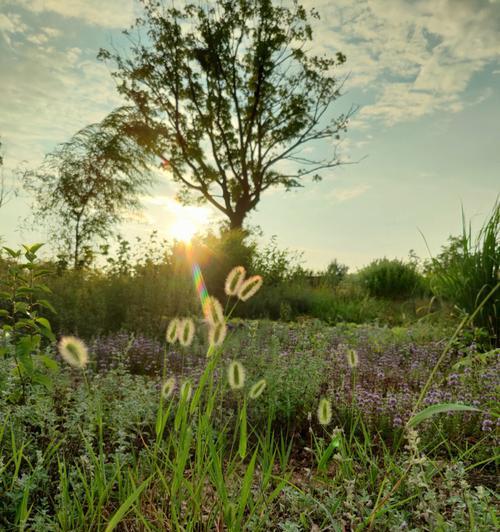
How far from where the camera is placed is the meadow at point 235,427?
5.49ft

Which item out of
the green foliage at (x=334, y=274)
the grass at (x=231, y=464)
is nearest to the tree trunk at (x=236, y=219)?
the green foliage at (x=334, y=274)

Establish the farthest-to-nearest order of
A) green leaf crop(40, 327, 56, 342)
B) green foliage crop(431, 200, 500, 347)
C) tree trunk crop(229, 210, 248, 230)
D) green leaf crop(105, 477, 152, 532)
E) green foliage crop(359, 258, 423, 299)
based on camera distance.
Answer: tree trunk crop(229, 210, 248, 230) → green foliage crop(359, 258, 423, 299) → green foliage crop(431, 200, 500, 347) → green leaf crop(40, 327, 56, 342) → green leaf crop(105, 477, 152, 532)

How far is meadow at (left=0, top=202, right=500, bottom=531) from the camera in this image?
167 cm

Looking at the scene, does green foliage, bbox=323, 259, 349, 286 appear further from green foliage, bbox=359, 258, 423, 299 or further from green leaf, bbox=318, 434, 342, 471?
green leaf, bbox=318, 434, 342, 471

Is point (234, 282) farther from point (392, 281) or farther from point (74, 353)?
point (392, 281)

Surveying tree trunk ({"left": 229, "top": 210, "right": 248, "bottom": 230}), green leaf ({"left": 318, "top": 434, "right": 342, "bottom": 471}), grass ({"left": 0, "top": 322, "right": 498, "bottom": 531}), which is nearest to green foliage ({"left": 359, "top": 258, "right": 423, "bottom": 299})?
tree trunk ({"left": 229, "top": 210, "right": 248, "bottom": 230})

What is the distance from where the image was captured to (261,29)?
19234mm

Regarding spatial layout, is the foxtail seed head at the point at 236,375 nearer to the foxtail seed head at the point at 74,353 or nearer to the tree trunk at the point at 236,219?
the foxtail seed head at the point at 74,353

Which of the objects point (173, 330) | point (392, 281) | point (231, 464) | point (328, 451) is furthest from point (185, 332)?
point (392, 281)

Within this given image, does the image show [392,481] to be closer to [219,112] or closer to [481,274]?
[481,274]

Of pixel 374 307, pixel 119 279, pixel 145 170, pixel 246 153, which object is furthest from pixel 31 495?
pixel 246 153

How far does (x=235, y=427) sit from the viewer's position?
2.66 meters

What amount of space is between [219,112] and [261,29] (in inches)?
137

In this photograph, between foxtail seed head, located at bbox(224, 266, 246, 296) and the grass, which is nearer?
the grass
